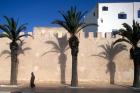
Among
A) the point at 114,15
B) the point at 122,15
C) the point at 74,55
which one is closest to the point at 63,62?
the point at 74,55

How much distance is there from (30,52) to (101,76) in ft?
27.0

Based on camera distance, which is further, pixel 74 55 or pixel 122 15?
pixel 122 15

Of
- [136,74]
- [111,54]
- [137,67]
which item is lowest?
[136,74]

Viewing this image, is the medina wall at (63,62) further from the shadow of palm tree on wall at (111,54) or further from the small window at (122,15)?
the small window at (122,15)

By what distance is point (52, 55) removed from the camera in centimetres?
4488

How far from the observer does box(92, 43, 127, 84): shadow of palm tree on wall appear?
44469 mm

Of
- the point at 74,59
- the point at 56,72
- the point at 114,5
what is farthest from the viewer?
the point at 114,5

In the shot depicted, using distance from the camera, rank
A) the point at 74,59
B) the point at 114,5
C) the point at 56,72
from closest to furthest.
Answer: the point at 74,59, the point at 56,72, the point at 114,5

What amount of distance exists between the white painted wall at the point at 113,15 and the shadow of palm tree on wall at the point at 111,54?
19.4 m

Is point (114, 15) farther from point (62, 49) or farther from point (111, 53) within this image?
point (62, 49)

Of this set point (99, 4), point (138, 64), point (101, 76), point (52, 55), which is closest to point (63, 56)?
point (52, 55)

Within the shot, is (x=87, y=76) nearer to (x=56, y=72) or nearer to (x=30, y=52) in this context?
(x=56, y=72)

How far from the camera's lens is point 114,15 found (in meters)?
65.0

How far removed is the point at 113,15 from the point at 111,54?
69.9ft
